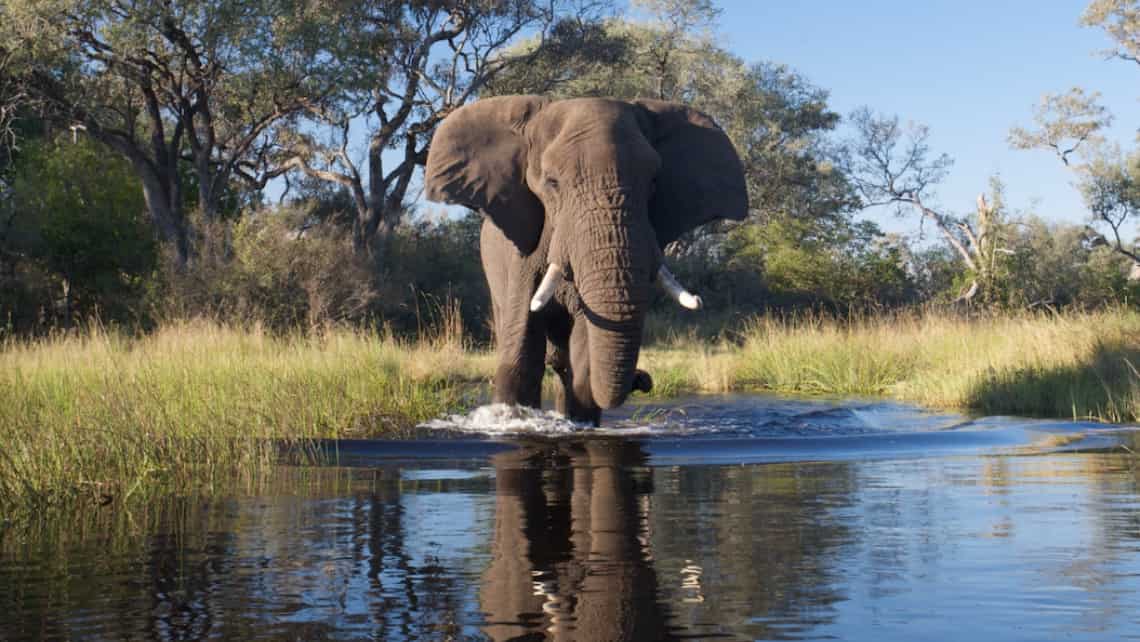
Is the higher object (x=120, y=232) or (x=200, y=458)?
(x=120, y=232)

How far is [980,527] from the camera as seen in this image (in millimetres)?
5320

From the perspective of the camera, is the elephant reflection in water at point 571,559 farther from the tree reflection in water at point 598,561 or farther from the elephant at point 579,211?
the elephant at point 579,211

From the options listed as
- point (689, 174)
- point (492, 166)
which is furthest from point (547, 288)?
point (689, 174)

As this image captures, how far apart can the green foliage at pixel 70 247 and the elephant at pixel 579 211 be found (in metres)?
13.3

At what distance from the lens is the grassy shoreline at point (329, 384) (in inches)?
283

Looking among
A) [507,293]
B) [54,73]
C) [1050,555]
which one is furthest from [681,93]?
[1050,555]

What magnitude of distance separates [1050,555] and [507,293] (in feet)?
20.2

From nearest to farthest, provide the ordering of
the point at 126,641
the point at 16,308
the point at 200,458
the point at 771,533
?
the point at 126,641, the point at 771,533, the point at 200,458, the point at 16,308

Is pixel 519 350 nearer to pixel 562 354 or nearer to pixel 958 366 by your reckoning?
pixel 562 354

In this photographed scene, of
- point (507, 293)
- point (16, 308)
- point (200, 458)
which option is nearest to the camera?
point (200, 458)

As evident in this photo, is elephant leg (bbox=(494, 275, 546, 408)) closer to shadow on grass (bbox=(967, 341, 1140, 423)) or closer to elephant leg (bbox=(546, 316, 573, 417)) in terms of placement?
elephant leg (bbox=(546, 316, 573, 417))

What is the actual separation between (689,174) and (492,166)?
157 cm

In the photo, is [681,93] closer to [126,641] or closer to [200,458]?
[200,458]

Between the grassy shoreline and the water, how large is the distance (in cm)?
67
